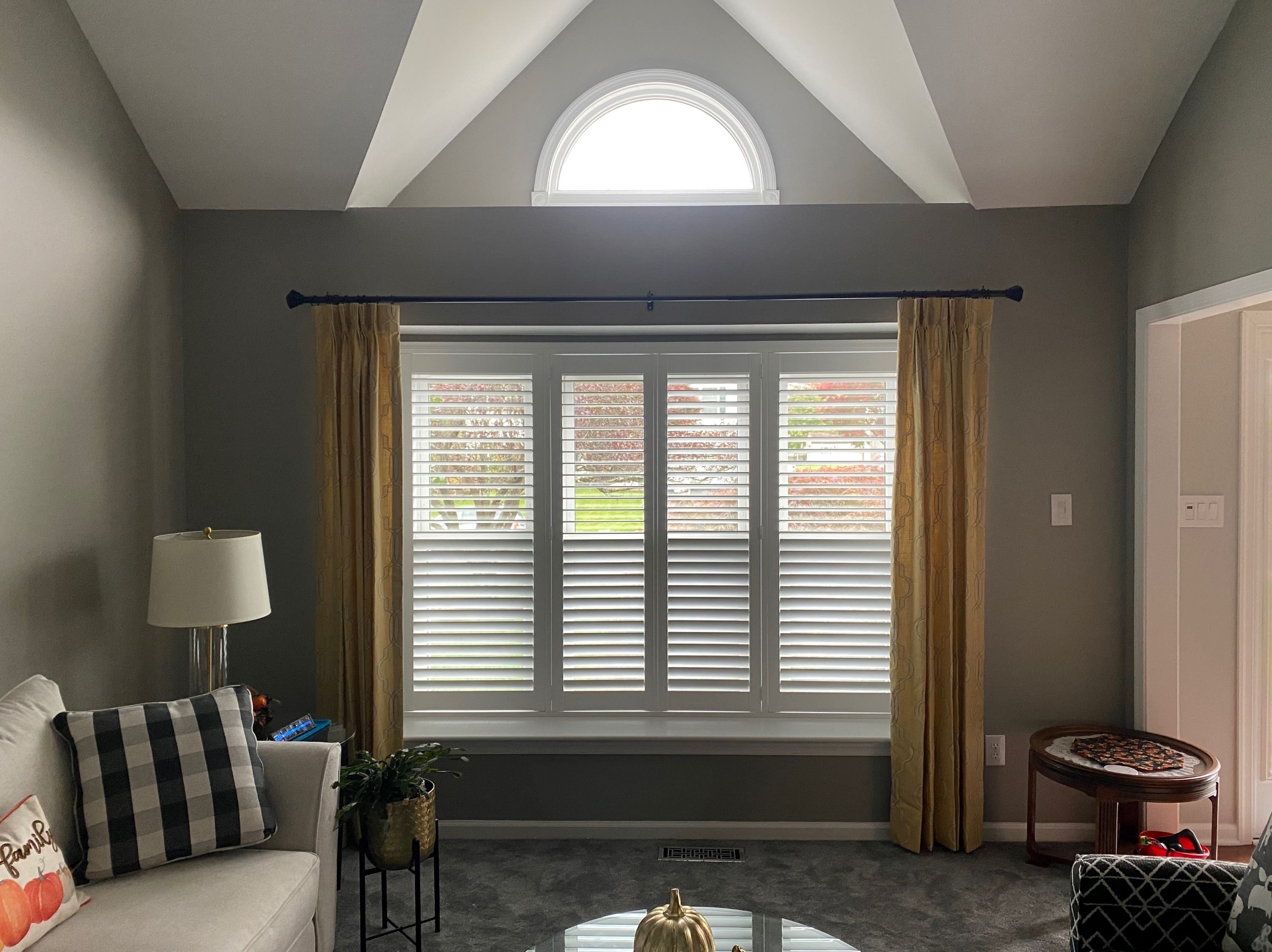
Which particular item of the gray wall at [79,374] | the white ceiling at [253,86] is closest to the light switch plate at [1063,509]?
the white ceiling at [253,86]

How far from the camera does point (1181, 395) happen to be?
3.13m

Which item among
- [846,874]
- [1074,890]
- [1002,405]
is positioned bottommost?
[846,874]

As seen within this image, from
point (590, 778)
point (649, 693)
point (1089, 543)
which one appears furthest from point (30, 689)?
point (1089, 543)

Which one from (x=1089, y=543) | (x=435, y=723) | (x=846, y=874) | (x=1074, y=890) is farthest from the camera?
(x=435, y=723)

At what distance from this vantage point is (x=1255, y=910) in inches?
69.4

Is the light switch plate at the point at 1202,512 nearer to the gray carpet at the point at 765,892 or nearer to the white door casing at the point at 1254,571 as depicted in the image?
the white door casing at the point at 1254,571

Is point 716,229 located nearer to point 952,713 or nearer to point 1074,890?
point 952,713

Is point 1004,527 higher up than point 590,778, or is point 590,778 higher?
point 1004,527

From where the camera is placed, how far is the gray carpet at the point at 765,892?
8.50 feet

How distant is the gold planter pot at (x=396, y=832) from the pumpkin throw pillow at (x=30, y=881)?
713 mm

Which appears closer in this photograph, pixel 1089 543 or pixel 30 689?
pixel 30 689

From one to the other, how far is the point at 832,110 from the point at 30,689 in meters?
3.31

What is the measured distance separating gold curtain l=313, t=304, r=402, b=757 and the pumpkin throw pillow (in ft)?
4.20

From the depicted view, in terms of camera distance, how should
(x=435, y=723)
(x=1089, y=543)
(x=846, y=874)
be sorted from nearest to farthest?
(x=846, y=874), (x=1089, y=543), (x=435, y=723)
